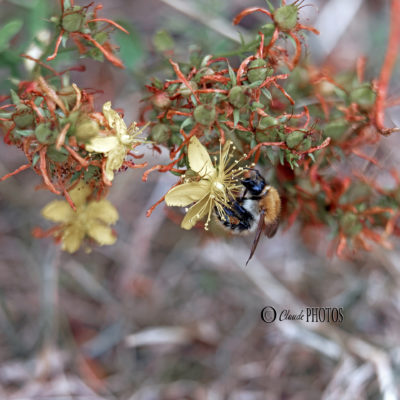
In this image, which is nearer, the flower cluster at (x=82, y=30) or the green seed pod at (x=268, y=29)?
the flower cluster at (x=82, y=30)

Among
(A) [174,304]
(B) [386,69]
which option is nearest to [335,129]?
(B) [386,69]

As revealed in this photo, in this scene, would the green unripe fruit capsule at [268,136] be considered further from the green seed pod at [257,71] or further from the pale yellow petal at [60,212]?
the pale yellow petal at [60,212]

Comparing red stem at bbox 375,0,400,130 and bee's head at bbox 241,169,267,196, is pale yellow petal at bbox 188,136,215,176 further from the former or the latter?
red stem at bbox 375,0,400,130

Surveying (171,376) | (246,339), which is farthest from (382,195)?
(171,376)

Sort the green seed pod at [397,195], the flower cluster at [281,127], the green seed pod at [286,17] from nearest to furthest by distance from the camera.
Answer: the flower cluster at [281,127] → the green seed pod at [286,17] → the green seed pod at [397,195]

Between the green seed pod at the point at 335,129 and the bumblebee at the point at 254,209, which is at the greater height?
the green seed pod at the point at 335,129

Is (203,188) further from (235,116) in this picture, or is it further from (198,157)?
(235,116)

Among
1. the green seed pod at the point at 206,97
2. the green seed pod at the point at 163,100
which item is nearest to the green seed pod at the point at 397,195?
the green seed pod at the point at 206,97

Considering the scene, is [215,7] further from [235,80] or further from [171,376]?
[171,376]
